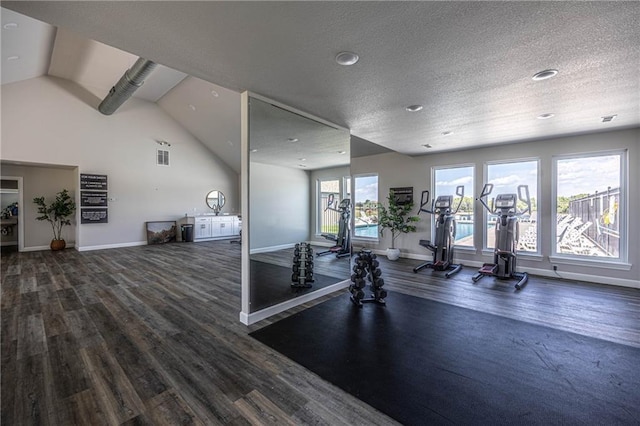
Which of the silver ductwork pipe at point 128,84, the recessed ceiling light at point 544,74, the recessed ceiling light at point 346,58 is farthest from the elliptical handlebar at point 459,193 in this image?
the silver ductwork pipe at point 128,84

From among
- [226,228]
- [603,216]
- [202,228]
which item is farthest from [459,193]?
[202,228]

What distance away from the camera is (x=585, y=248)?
4.68 meters

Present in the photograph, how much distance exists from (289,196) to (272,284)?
4.28ft

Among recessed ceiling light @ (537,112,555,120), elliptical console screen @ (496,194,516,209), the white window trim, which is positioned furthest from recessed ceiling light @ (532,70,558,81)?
the white window trim

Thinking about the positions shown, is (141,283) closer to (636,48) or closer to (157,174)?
(157,174)

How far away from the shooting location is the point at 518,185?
5.25 meters

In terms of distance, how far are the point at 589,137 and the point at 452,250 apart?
2.98m

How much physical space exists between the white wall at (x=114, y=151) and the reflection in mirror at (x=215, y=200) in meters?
0.21

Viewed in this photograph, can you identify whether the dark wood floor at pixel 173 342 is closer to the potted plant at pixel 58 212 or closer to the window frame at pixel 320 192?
the window frame at pixel 320 192

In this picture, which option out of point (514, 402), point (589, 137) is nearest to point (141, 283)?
point (514, 402)

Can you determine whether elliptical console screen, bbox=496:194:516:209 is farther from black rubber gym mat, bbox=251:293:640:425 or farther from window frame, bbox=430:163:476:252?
black rubber gym mat, bbox=251:293:640:425

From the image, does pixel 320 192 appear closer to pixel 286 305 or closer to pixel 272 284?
pixel 272 284

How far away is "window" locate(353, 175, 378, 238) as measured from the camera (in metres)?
7.38

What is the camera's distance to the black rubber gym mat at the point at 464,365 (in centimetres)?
173
